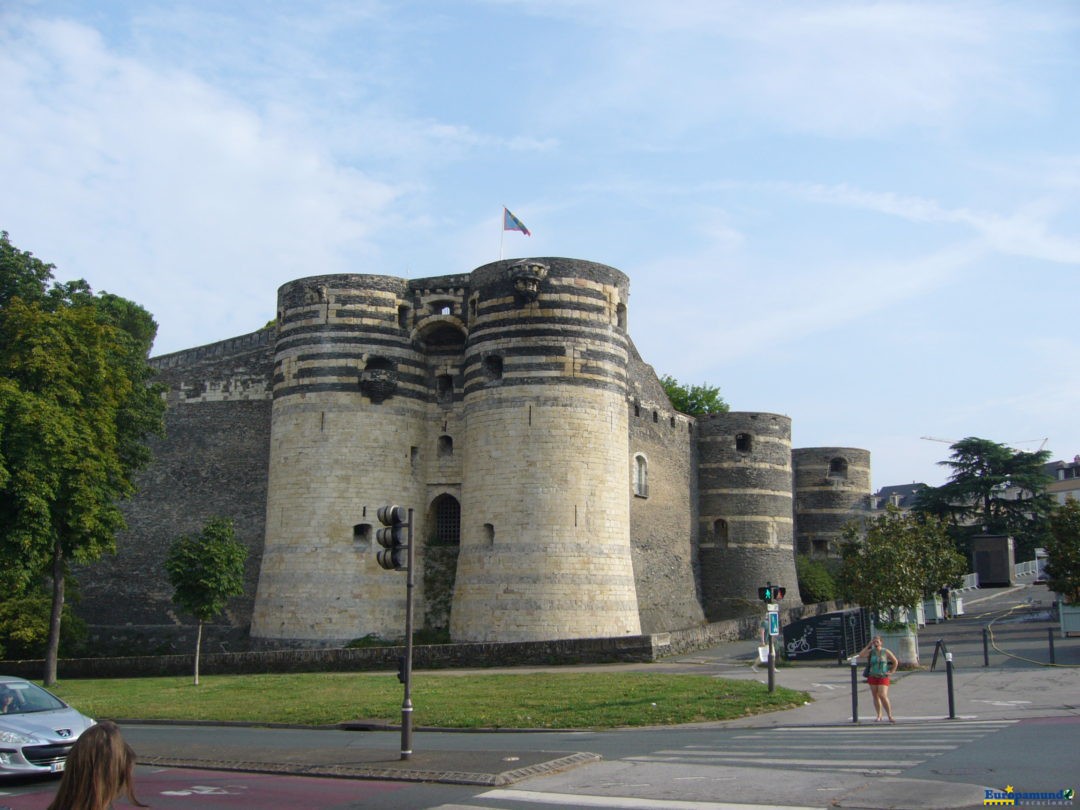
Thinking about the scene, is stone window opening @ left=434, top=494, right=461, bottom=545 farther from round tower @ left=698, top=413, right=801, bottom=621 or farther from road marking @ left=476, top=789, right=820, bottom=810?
road marking @ left=476, top=789, right=820, bottom=810

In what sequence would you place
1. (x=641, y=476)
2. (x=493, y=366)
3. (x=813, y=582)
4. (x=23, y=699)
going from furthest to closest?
(x=813, y=582) < (x=641, y=476) < (x=493, y=366) < (x=23, y=699)

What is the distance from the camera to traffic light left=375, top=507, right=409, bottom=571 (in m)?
14.5

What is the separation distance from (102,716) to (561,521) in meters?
Result: 15.1

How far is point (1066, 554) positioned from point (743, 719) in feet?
54.4

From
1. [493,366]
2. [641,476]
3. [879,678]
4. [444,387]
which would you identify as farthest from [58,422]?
[641,476]

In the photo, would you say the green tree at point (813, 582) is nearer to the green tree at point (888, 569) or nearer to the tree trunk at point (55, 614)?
the green tree at point (888, 569)

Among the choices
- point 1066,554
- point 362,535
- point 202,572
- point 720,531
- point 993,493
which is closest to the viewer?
point 1066,554

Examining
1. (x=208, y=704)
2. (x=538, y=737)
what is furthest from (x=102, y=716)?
(x=538, y=737)

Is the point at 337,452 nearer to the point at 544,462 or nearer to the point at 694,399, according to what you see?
the point at 544,462

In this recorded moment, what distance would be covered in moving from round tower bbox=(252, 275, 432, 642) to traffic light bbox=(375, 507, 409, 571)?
20467mm

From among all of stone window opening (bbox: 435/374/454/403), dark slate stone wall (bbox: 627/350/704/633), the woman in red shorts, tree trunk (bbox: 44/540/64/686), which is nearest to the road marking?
the woman in red shorts

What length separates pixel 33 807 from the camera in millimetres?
11516

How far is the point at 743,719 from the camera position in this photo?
17766mm

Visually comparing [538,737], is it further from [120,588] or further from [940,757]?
[120,588]
